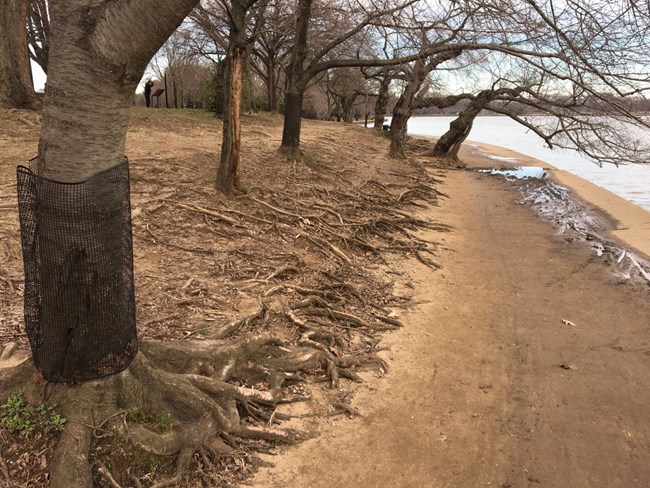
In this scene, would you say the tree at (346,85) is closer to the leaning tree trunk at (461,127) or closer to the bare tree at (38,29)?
the leaning tree trunk at (461,127)

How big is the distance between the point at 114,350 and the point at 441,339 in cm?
405

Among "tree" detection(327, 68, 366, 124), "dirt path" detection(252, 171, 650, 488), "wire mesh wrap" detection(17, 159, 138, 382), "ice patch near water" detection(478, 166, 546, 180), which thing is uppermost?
"tree" detection(327, 68, 366, 124)

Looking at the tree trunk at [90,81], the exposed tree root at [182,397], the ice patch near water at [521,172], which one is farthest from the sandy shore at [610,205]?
the tree trunk at [90,81]

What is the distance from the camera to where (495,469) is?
399 centimetres

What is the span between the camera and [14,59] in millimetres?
12977

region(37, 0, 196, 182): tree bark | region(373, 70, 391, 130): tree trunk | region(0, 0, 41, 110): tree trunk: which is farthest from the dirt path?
region(373, 70, 391, 130): tree trunk

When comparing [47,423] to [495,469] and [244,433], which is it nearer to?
[244,433]

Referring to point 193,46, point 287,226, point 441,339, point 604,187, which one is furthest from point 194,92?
point 441,339

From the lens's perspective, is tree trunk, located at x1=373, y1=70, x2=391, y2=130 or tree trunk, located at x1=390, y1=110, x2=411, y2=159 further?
tree trunk, located at x1=373, y1=70, x2=391, y2=130

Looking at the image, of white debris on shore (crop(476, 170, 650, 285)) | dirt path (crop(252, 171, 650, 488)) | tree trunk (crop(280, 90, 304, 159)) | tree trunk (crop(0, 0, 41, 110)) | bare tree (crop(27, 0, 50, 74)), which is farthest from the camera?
bare tree (crop(27, 0, 50, 74))

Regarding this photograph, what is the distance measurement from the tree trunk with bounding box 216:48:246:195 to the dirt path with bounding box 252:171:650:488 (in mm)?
3705

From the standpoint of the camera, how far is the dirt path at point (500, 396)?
395 centimetres

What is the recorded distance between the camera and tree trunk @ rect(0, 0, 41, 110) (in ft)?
41.6

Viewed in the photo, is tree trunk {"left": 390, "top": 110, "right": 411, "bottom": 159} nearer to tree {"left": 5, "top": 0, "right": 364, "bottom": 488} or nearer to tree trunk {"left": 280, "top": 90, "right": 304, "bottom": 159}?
tree trunk {"left": 280, "top": 90, "right": 304, "bottom": 159}
